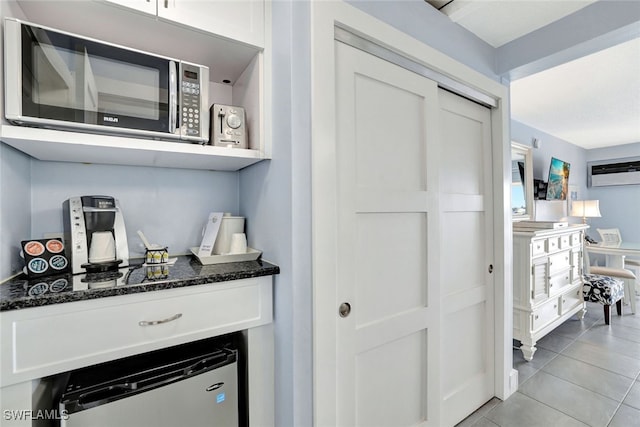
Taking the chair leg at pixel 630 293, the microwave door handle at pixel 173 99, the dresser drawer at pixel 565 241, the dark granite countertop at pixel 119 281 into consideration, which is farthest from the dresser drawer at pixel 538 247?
the microwave door handle at pixel 173 99

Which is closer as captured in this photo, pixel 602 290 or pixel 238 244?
pixel 238 244

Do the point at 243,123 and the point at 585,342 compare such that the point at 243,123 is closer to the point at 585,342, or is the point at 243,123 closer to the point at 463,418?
the point at 463,418

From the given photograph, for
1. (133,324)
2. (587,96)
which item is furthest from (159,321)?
(587,96)

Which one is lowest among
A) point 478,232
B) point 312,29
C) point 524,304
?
point 524,304

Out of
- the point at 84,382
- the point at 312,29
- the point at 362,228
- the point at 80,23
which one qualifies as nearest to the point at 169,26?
the point at 80,23

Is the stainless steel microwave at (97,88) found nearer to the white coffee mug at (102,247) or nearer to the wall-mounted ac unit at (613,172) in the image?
the white coffee mug at (102,247)

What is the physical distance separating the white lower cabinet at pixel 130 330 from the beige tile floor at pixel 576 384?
1.43 meters

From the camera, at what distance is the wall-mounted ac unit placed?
16.8 feet

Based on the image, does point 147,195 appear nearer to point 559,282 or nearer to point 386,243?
point 386,243

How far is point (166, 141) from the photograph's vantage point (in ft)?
3.87

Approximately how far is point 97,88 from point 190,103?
1.01 feet

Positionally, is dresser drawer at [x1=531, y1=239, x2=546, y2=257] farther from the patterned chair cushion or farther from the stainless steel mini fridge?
the stainless steel mini fridge

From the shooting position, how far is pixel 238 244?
1389mm

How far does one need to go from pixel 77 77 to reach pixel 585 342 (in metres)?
4.17
